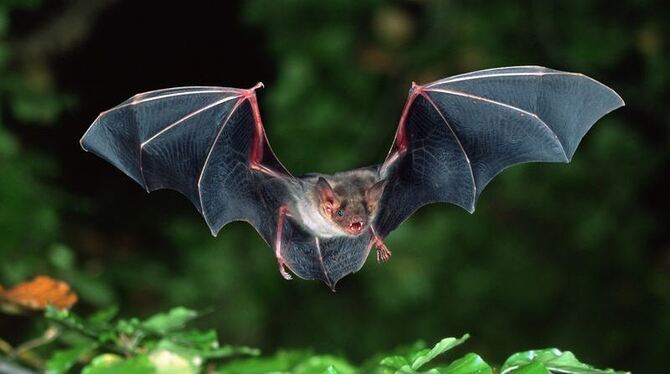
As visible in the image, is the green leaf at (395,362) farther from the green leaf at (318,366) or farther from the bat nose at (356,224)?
the bat nose at (356,224)

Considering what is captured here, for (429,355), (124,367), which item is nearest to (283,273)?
(124,367)

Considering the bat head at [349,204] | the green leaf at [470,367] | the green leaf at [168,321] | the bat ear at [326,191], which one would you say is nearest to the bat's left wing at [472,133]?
the bat head at [349,204]

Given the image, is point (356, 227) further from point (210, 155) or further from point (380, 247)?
point (210, 155)

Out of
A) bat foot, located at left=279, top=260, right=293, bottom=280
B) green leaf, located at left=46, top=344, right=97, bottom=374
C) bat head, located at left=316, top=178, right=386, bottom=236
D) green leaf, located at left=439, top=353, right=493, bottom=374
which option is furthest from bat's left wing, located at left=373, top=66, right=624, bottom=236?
green leaf, located at left=439, top=353, right=493, bottom=374

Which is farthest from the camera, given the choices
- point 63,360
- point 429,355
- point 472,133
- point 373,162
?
point 373,162

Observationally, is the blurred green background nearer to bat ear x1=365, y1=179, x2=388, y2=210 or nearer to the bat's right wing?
the bat's right wing

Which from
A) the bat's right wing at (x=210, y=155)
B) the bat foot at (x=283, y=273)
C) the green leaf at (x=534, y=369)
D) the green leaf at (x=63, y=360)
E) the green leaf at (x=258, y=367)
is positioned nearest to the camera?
the green leaf at (x=534, y=369)
